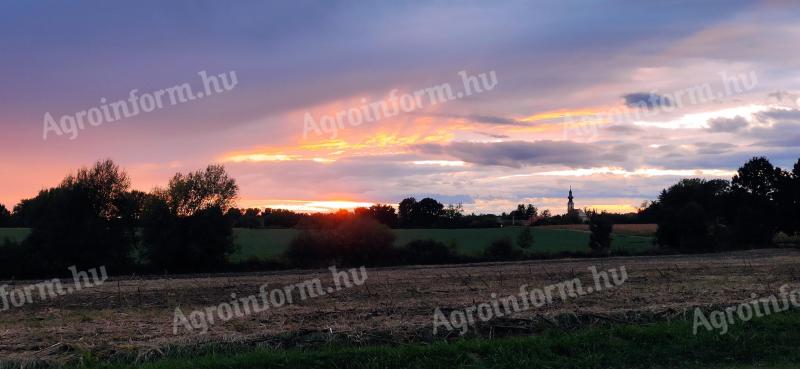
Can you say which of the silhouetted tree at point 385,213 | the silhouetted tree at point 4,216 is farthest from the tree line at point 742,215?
the silhouetted tree at point 4,216

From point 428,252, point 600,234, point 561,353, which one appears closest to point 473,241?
point 600,234

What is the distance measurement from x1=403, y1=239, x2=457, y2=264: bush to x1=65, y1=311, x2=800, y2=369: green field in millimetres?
39746

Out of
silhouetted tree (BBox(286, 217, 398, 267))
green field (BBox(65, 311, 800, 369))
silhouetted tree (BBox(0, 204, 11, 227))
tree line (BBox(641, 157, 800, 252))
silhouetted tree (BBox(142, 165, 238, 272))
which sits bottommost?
tree line (BBox(641, 157, 800, 252))

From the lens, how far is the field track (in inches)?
496

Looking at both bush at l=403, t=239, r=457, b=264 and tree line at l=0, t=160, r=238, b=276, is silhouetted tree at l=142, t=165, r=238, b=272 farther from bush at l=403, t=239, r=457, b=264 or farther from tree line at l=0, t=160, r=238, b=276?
Result: bush at l=403, t=239, r=457, b=264

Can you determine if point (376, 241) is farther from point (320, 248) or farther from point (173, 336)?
point (173, 336)

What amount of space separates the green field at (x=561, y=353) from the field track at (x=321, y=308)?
1046 millimetres

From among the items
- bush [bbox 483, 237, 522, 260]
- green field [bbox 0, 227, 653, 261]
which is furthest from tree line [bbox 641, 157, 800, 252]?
bush [bbox 483, 237, 522, 260]

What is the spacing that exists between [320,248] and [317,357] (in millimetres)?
40176

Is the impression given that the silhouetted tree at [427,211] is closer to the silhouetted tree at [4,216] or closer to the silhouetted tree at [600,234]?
the silhouetted tree at [600,234]

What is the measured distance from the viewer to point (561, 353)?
1171cm

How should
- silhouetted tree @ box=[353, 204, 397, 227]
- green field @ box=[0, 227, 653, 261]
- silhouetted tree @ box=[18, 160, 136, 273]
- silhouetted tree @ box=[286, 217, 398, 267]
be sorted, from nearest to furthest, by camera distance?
silhouetted tree @ box=[18, 160, 136, 273] < silhouetted tree @ box=[286, 217, 398, 267] < green field @ box=[0, 227, 653, 261] < silhouetted tree @ box=[353, 204, 397, 227]

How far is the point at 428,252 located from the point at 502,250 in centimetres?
671

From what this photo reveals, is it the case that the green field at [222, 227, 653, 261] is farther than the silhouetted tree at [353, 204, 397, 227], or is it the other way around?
the silhouetted tree at [353, 204, 397, 227]
